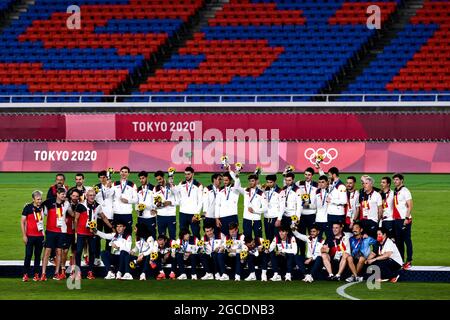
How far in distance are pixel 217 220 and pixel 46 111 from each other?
775 inches

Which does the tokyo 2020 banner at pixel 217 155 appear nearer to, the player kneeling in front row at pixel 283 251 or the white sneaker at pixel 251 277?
the player kneeling in front row at pixel 283 251

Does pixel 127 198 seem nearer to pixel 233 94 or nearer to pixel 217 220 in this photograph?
pixel 217 220

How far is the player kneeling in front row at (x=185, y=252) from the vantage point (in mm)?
21891

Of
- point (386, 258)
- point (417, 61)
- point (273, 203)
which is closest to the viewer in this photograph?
point (386, 258)

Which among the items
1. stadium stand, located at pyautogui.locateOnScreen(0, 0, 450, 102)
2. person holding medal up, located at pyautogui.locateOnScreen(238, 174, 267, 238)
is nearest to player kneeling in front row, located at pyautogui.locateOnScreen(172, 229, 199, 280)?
person holding medal up, located at pyautogui.locateOnScreen(238, 174, 267, 238)

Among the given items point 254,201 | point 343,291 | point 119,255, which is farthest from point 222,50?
point 343,291

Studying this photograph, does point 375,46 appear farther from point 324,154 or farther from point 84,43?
point 84,43

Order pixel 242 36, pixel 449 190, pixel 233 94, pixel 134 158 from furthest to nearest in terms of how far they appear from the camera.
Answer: pixel 242 36, pixel 233 94, pixel 134 158, pixel 449 190

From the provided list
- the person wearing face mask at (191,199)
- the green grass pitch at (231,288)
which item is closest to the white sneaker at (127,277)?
the green grass pitch at (231,288)

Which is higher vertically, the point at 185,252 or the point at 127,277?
the point at 185,252

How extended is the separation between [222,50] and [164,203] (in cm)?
2494

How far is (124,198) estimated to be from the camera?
2394 cm

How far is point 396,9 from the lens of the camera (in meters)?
49.7
